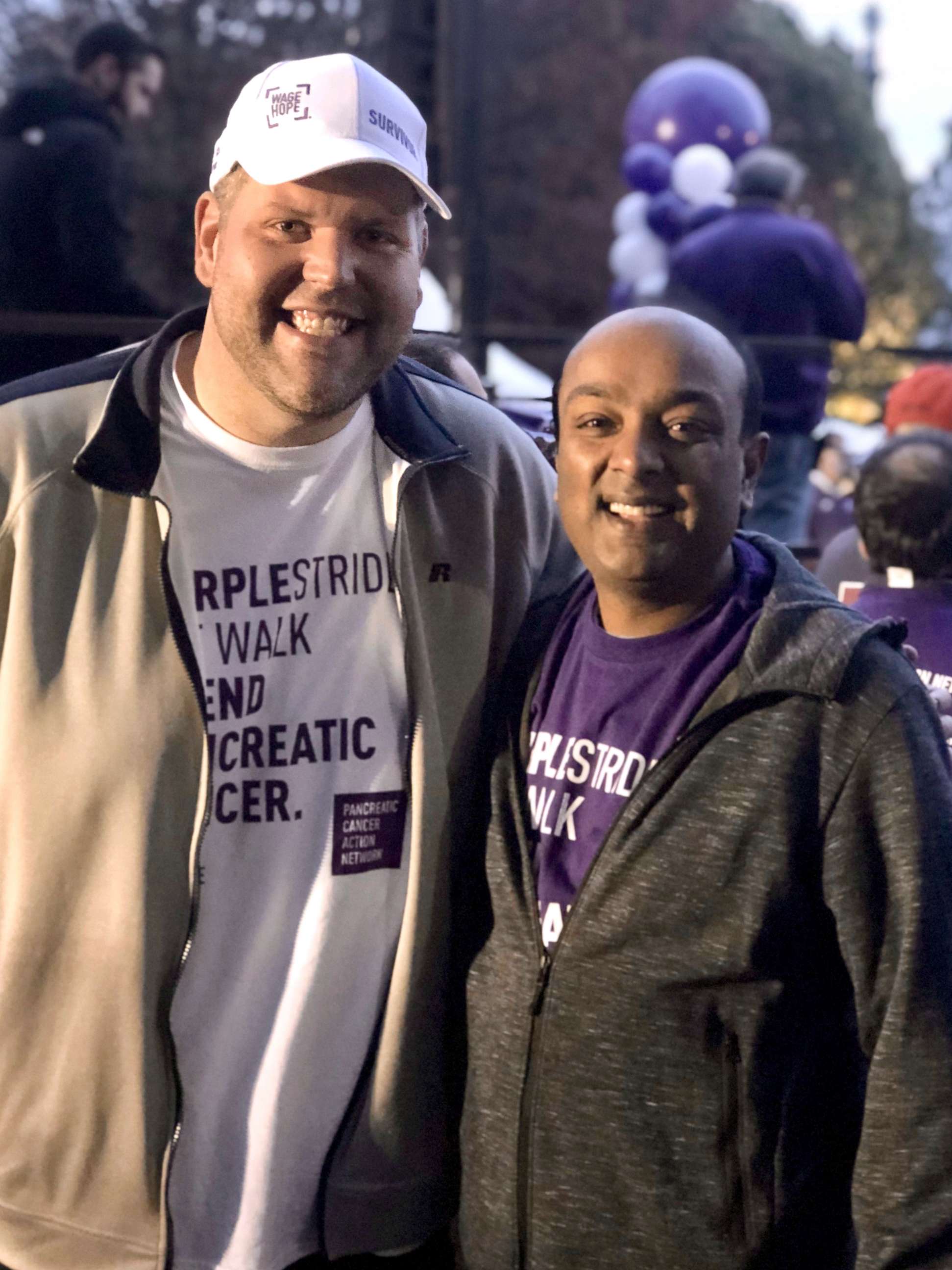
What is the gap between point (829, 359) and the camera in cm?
602

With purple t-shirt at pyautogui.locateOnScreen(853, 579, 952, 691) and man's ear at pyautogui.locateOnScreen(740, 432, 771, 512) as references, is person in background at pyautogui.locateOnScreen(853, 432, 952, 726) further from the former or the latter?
man's ear at pyautogui.locateOnScreen(740, 432, 771, 512)

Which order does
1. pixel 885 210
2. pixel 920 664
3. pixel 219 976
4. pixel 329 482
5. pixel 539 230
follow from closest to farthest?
pixel 219 976, pixel 329 482, pixel 920 664, pixel 539 230, pixel 885 210

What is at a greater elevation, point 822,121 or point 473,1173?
point 822,121

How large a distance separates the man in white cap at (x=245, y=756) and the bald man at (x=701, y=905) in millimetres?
165

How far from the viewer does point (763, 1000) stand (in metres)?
2.09

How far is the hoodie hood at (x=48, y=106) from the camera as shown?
491 cm

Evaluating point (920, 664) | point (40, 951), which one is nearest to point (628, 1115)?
point (40, 951)

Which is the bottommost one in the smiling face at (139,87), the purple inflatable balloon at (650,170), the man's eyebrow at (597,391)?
the man's eyebrow at (597,391)

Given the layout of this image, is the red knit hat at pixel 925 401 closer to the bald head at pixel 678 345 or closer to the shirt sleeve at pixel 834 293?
the shirt sleeve at pixel 834 293

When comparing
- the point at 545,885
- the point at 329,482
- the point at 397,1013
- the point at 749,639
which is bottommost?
the point at 397,1013

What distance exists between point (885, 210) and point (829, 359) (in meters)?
23.7

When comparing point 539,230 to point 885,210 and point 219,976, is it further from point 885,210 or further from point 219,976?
point 219,976

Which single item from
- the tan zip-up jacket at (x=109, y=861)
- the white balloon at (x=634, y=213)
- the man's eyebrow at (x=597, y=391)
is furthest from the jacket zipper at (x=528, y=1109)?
the white balloon at (x=634, y=213)

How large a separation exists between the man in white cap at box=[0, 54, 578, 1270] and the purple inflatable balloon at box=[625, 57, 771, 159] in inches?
390
